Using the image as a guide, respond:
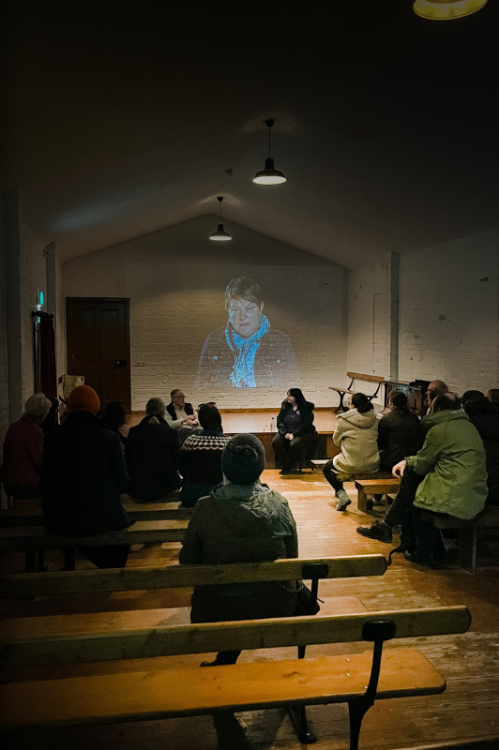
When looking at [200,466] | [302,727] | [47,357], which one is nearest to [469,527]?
[200,466]

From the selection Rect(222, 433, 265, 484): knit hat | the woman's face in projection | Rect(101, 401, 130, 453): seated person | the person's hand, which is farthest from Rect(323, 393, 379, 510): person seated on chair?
the woman's face in projection

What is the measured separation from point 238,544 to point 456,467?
1943 millimetres

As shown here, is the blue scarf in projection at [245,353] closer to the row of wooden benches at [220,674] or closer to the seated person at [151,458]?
the seated person at [151,458]

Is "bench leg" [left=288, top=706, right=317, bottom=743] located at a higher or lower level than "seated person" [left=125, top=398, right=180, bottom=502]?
lower

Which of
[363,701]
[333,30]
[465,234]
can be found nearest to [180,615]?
[363,701]

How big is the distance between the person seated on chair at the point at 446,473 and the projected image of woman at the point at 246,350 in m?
6.98

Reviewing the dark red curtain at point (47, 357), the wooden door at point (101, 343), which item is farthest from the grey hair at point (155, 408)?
the wooden door at point (101, 343)

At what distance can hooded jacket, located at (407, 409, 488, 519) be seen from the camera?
11.9 ft

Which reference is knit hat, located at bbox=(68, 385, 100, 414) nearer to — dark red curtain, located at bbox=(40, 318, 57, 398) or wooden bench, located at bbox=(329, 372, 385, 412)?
dark red curtain, located at bbox=(40, 318, 57, 398)

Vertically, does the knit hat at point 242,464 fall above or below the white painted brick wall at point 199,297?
below

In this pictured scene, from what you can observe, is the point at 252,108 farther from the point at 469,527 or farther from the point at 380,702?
the point at 380,702

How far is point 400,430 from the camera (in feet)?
16.2

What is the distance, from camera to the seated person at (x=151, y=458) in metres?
3.98

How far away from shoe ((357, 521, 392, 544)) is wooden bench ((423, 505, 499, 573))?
1.89 ft
